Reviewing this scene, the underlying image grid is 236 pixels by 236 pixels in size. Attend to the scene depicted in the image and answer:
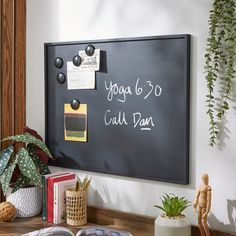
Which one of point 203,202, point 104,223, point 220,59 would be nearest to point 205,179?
point 203,202

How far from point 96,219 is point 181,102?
0.65 meters

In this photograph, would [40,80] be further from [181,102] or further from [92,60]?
[181,102]

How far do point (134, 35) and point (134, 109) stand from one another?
0.30 m

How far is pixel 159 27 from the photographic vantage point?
6.10 ft

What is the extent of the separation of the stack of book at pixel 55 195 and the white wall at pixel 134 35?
14 cm

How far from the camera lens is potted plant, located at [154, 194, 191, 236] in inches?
64.9

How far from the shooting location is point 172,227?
1648mm

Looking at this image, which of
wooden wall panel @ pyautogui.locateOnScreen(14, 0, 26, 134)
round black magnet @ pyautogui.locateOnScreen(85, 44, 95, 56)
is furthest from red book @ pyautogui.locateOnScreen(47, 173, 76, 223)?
round black magnet @ pyautogui.locateOnScreen(85, 44, 95, 56)

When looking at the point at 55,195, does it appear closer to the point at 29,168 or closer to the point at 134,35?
the point at 29,168

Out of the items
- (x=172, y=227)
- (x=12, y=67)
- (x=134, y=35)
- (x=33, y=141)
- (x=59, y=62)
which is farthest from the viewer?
(x=12, y=67)

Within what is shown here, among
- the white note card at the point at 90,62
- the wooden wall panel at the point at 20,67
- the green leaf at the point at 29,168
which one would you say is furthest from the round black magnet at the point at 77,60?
the green leaf at the point at 29,168

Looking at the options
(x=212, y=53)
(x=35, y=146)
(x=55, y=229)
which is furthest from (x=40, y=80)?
(x=212, y=53)

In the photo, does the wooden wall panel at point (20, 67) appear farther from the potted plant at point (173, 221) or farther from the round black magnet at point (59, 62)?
the potted plant at point (173, 221)

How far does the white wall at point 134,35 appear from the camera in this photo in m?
1.75
